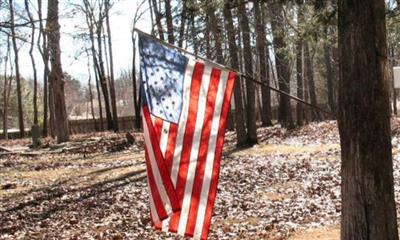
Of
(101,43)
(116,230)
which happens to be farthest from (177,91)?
(101,43)

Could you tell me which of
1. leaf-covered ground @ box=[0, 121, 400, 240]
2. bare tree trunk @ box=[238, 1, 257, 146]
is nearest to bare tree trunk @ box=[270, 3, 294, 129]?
bare tree trunk @ box=[238, 1, 257, 146]

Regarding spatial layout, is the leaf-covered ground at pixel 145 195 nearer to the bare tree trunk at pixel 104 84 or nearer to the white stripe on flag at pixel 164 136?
the white stripe on flag at pixel 164 136

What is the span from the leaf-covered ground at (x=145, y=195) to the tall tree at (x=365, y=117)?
2.33 m

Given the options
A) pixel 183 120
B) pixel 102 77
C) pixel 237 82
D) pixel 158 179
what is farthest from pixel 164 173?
pixel 102 77

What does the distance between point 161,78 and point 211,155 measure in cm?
88

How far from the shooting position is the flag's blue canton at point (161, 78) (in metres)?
5.21

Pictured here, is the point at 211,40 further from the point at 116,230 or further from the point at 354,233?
the point at 354,233

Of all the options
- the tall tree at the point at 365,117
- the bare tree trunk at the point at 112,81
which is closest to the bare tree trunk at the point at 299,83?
the bare tree trunk at the point at 112,81

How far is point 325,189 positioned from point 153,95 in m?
6.53

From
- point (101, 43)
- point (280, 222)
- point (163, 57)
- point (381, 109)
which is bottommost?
point (280, 222)

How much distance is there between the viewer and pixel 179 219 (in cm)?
522

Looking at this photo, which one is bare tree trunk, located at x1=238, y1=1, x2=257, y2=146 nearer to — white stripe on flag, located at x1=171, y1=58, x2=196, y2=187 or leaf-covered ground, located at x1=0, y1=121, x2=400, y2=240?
→ leaf-covered ground, located at x1=0, y1=121, x2=400, y2=240

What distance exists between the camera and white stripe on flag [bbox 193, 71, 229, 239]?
204 inches

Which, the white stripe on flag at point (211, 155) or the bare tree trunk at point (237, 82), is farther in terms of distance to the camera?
the bare tree trunk at point (237, 82)
